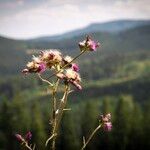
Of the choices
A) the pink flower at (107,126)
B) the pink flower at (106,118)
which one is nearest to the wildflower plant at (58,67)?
the pink flower at (107,126)

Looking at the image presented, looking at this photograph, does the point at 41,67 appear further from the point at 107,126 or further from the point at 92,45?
the point at 107,126

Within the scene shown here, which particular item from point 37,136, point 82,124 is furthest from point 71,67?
point 82,124

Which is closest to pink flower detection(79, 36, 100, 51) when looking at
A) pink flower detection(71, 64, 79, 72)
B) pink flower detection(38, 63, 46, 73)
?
pink flower detection(71, 64, 79, 72)

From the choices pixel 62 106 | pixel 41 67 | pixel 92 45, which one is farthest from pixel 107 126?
pixel 41 67

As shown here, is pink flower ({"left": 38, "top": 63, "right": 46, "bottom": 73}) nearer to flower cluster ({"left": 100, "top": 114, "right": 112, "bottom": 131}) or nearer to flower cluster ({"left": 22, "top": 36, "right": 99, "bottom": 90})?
flower cluster ({"left": 22, "top": 36, "right": 99, "bottom": 90})

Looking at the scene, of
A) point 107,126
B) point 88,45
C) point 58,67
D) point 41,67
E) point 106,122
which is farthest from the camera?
point 106,122

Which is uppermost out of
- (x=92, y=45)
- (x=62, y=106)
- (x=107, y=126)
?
(x=92, y=45)

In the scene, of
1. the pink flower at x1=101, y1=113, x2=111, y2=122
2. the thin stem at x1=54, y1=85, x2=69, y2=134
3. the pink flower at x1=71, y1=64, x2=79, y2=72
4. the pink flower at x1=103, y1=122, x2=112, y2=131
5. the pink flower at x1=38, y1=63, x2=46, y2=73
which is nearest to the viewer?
the pink flower at x1=38, y1=63, x2=46, y2=73

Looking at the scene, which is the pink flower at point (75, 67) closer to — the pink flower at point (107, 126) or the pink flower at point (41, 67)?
the pink flower at point (41, 67)

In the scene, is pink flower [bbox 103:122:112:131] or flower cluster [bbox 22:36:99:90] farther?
pink flower [bbox 103:122:112:131]
